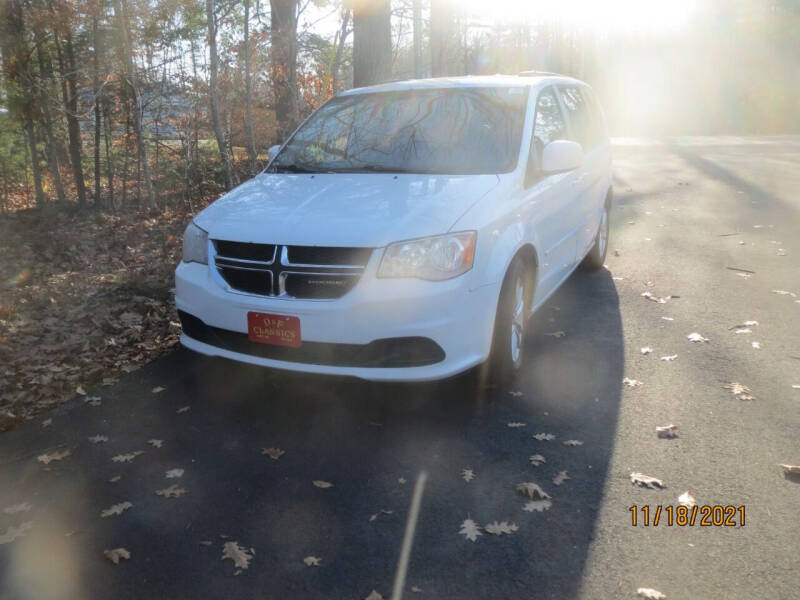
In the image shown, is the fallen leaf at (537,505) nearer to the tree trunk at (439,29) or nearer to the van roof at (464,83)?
the van roof at (464,83)

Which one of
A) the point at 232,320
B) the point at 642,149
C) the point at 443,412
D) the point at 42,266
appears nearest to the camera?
the point at 232,320

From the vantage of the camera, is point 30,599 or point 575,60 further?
point 575,60

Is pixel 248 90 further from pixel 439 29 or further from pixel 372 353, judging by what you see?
pixel 372 353

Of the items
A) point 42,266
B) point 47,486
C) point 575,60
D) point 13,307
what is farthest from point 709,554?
point 575,60

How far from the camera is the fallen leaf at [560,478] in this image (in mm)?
3570

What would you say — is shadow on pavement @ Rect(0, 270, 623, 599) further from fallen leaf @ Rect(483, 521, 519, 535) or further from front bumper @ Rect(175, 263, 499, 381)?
front bumper @ Rect(175, 263, 499, 381)

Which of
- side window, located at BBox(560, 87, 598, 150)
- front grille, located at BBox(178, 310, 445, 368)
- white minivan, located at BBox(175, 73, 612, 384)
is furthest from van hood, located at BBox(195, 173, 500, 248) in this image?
side window, located at BBox(560, 87, 598, 150)

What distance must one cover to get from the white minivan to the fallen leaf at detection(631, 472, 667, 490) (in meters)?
1.07

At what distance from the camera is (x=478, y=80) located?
5.72 metres

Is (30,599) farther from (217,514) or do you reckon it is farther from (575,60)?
(575,60)

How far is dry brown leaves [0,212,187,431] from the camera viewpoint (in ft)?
17.1

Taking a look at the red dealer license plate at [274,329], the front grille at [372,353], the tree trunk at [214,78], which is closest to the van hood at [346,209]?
the red dealer license plate at [274,329]

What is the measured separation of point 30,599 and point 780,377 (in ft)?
15.0

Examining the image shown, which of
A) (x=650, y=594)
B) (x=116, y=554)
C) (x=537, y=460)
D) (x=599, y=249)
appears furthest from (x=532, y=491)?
(x=599, y=249)
